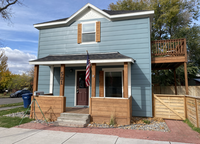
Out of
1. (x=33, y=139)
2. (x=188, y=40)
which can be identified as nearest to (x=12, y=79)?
(x=33, y=139)

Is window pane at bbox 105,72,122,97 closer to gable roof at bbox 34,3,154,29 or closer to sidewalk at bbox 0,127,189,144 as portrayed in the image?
gable roof at bbox 34,3,154,29

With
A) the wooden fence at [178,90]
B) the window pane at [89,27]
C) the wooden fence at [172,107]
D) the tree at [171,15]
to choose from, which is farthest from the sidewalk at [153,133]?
the tree at [171,15]

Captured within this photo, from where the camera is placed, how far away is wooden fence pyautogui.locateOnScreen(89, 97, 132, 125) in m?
5.65

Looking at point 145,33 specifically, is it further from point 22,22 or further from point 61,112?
point 22,22

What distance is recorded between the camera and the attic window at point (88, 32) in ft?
27.2

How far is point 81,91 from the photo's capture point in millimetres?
8258

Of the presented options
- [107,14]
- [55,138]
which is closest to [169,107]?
[55,138]

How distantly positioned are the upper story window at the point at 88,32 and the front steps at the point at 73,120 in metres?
4.34

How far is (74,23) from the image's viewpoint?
8.64m

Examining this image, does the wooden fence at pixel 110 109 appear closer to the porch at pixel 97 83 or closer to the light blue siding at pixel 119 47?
the porch at pixel 97 83

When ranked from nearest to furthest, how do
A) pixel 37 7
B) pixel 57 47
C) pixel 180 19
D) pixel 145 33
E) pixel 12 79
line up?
pixel 145 33
pixel 57 47
pixel 37 7
pixel 180 19
pixel 12 79

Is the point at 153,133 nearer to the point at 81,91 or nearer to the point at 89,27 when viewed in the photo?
the point at 81,91

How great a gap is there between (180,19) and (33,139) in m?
18.4

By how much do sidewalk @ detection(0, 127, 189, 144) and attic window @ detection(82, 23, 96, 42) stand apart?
540 centimetres
